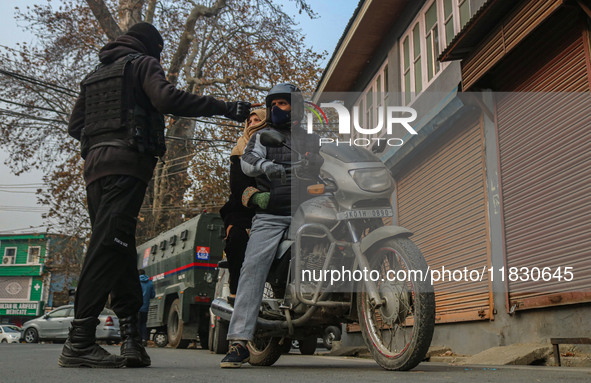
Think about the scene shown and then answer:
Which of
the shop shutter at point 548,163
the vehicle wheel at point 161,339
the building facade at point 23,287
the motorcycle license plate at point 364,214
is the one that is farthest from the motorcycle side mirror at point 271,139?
the building facade at point 23,287

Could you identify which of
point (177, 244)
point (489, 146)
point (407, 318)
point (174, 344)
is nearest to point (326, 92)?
point (177, 244)

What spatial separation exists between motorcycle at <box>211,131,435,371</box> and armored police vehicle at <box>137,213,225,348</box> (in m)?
9.73

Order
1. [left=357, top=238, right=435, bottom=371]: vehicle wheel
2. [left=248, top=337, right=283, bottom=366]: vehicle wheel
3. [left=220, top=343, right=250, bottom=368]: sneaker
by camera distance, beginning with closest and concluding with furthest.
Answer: [left=357, top=238, right=435, bottom=371]: vehicle wheel → [left=220, top=343, right=250, bottom=368]: sneaker → [left=248, top=337, right=283, bottom=366]: vehicle wheel

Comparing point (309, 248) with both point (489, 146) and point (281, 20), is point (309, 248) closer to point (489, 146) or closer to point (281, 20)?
point (489, 146)

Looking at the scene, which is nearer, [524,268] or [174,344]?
[524,268]

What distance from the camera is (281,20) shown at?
83.2ft

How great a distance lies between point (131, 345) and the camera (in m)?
4.29

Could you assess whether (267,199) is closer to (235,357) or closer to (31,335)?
(235,357)

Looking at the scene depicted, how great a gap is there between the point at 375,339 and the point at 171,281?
12347 millimetres

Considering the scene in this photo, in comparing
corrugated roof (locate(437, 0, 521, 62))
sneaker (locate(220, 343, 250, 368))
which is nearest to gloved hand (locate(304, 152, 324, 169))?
sneaker (locate(220, 343, 250, 368))

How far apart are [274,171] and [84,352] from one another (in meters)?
1.64

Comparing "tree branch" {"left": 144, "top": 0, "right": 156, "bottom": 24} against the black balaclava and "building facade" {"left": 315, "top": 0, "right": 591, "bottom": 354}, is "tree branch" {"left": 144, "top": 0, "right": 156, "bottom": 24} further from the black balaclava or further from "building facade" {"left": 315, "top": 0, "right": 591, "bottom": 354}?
the black balaclava

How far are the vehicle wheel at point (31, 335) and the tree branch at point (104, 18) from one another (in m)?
11.5

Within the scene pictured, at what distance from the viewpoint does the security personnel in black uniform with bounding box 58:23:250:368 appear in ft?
13.7
